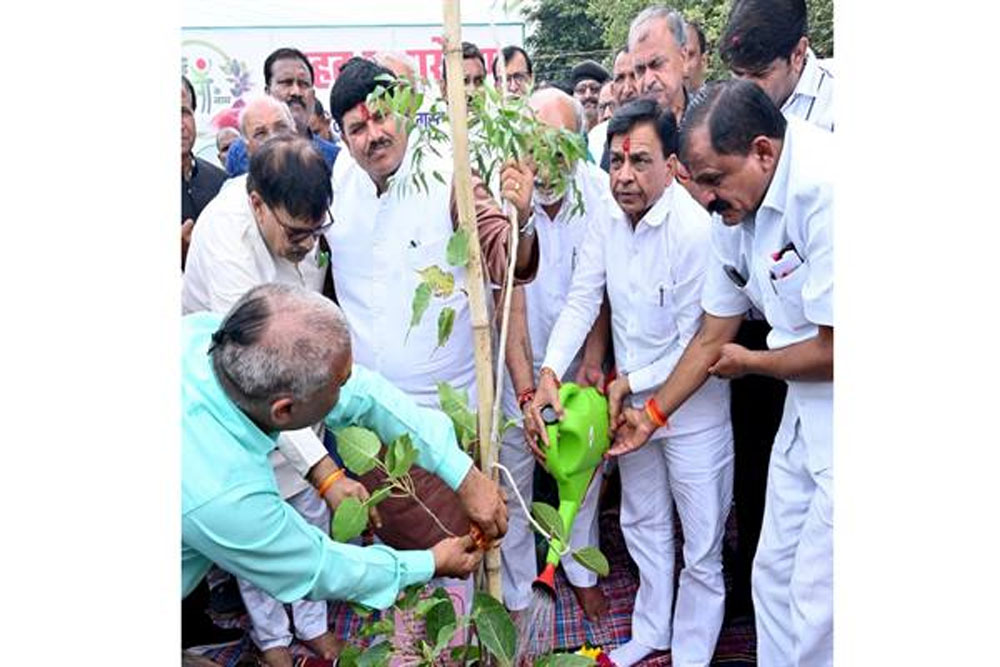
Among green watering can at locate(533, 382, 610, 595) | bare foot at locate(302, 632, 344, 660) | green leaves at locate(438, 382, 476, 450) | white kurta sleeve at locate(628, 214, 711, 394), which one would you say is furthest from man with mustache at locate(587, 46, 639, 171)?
bare foot at locate(302, 632, 344, 660)

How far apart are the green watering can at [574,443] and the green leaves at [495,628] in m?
0.51

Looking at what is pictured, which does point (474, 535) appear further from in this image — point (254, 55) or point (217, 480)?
point (254, 55)

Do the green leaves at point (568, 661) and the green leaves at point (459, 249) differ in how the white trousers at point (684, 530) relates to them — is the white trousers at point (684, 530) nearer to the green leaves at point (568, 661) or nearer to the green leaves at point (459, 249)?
the green leaves at point (568, 661)

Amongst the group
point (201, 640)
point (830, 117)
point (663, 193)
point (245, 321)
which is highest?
point (830, 117)

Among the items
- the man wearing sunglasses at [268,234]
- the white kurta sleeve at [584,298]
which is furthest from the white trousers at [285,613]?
the white kurta sleeve at [584,298]

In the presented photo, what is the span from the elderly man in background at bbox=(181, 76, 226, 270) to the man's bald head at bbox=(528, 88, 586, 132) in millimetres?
1173

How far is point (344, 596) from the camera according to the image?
6.31ft

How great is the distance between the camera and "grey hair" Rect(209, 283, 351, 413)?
5.98 ft

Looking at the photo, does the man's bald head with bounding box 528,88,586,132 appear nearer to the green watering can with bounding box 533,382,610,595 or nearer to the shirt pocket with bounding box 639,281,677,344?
the shirt pocket with bounding box 639,281,677,344

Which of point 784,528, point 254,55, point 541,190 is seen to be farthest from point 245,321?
point 254,55

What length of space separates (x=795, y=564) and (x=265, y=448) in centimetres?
118

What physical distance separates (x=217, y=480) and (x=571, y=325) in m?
1.28

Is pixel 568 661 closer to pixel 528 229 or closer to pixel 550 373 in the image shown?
pixel 550 373
